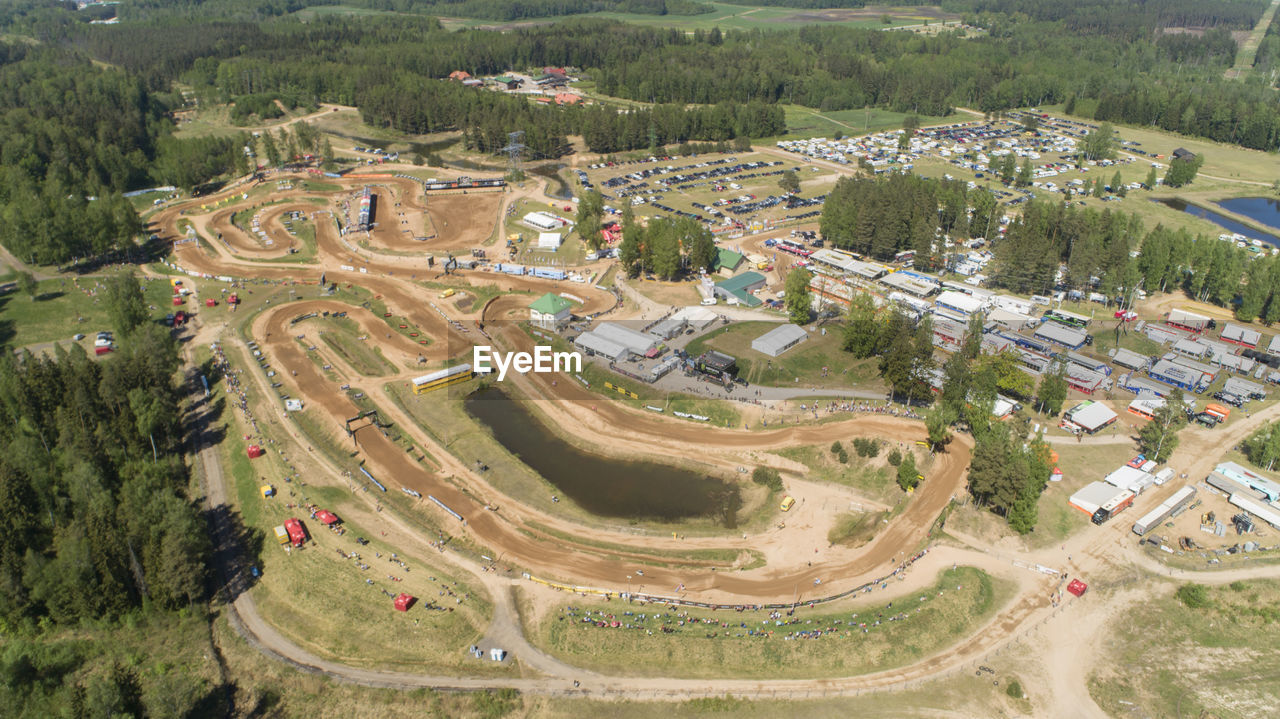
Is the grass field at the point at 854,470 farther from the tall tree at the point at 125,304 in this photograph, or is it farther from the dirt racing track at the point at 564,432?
the tall tree at the point at 125,304

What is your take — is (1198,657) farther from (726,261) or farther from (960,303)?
(726,261)

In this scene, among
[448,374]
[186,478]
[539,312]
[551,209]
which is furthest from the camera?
[551,209]

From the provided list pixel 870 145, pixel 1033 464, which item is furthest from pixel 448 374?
pixel 870 145

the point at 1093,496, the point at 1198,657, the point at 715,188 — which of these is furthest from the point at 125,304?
the point at 1198,657

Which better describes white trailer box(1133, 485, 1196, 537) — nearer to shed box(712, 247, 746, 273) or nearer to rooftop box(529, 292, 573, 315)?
shed box(712, 247, 746, 273)

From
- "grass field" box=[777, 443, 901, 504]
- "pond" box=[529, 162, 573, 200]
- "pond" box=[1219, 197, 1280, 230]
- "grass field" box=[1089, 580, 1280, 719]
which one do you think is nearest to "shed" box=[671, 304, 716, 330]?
"grass field" box=[777, 443, 901, 504]

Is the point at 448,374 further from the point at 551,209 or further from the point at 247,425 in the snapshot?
the point at 551,209
